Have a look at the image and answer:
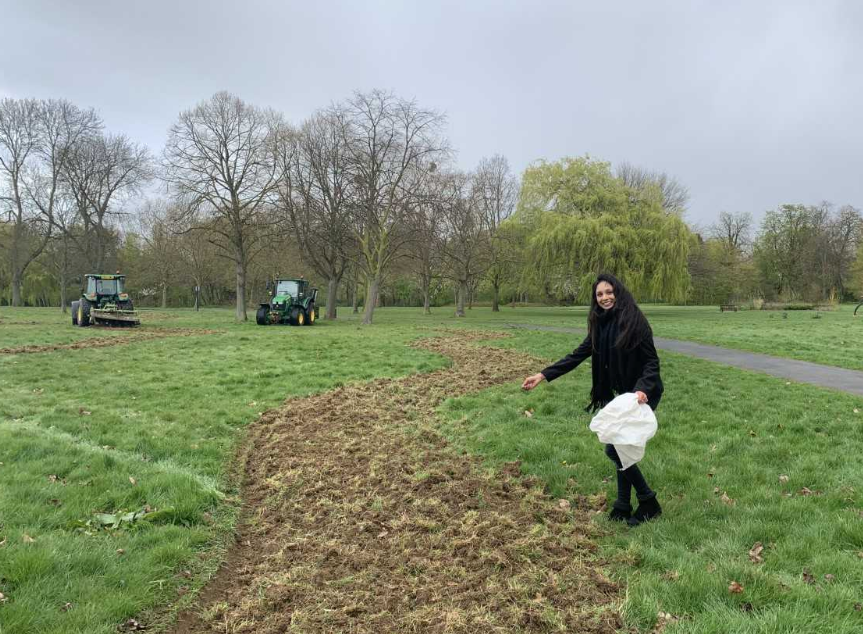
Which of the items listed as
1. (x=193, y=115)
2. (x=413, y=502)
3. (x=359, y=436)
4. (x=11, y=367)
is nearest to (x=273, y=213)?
(x=193, y=115)

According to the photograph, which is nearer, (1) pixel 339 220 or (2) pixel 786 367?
(2) pixel 786 367

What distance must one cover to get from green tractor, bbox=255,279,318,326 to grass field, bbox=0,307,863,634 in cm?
1379

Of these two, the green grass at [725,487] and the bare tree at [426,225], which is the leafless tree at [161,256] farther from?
the green grass at [725,487]

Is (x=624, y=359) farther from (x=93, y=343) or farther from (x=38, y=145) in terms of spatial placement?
(x=38, y=145)

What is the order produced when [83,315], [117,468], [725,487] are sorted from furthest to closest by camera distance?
[83,315]
[117,468]
[725,487]

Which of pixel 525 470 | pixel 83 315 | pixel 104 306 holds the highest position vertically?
pixel 104 306

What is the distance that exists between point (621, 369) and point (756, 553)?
149 centimetres

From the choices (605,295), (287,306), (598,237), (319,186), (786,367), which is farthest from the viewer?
(598,237)

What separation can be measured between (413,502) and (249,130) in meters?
27.1

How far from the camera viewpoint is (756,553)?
324 cm

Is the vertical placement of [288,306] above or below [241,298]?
below

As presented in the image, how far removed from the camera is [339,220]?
89.1ft

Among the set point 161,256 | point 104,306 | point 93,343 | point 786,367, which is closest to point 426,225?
point 104,306

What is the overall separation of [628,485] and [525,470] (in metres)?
1.28
